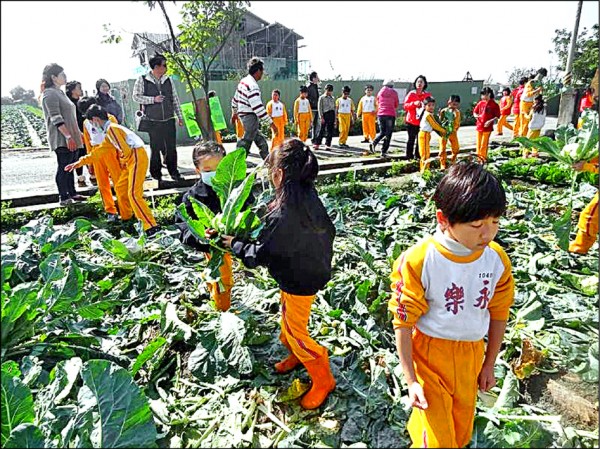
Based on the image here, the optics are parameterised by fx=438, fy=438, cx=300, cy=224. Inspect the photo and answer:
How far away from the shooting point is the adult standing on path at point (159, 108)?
A: 677 centimetres

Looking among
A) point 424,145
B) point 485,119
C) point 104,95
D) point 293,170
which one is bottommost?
point 424,145

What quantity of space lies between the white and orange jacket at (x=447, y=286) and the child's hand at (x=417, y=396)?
0.21 metres

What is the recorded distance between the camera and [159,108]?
22.7ft

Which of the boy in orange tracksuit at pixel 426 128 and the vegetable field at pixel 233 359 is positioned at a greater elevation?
the boy in orange tracksuit at pixel 426 128

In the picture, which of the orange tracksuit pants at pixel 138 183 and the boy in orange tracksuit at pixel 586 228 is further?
the orange tracksuit pants at pixel 138 183

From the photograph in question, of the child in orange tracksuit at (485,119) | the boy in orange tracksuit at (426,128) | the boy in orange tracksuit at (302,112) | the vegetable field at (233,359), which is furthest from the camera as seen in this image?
the boy in orange tracksuit at (302,112)

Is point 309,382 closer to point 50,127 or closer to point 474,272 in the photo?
point 474,272

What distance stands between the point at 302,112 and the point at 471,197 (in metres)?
10.2

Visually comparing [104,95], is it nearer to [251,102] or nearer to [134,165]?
[251,102]

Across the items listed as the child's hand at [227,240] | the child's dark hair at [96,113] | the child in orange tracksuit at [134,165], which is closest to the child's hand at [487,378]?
the child's hand at [227,240]

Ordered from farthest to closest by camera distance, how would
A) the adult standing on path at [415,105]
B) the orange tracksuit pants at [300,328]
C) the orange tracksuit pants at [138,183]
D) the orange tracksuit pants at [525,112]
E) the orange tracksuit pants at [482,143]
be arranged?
the orange tracksuit pants at [525,112] < the adult standing on path at [415,105] < the orange tracksuit pants at [482,143] < the orange tracksuit pants at [138,183] < the orange tracksuit pants at [300,328]

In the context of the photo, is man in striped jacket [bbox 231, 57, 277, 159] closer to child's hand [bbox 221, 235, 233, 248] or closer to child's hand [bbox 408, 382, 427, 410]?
child's hand [bbox 221, 235, 233, 248]

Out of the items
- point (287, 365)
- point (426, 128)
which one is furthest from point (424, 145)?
point (287, 365)

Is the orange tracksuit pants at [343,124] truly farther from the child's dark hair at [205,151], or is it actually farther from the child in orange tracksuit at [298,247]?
the child in orange tracksuit at [298,247]
